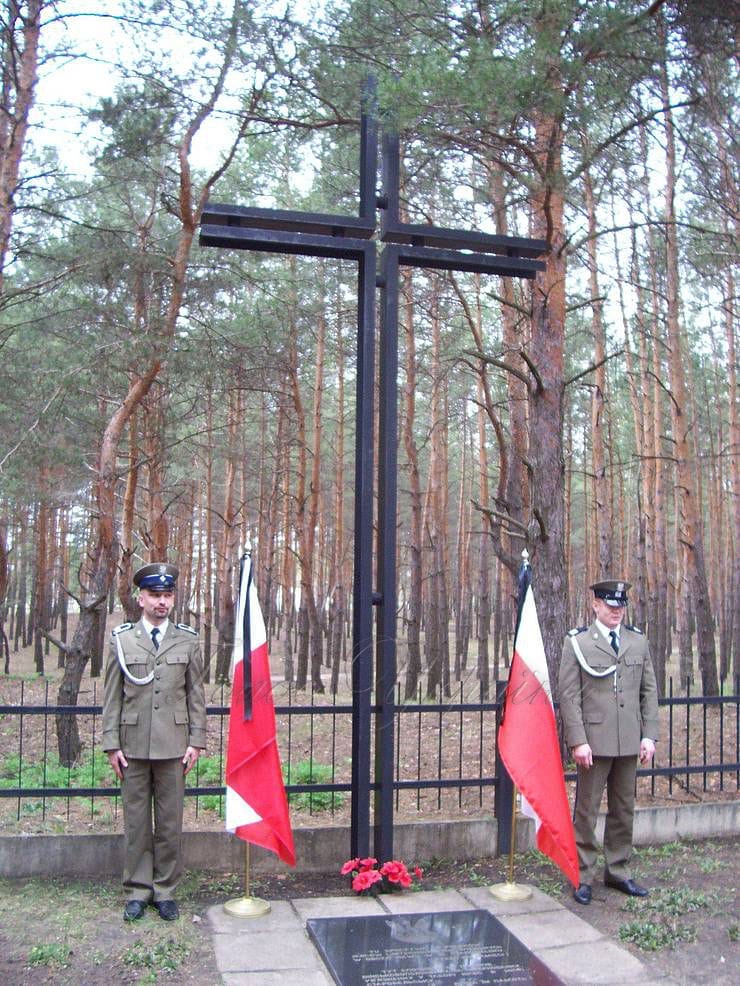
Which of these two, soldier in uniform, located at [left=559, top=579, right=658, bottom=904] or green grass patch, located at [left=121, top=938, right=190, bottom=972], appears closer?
green grass patch, located at [left=121, top=938, right=190, bottom=972]

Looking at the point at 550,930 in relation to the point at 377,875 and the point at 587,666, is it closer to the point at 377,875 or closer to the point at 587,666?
the point at 377,875

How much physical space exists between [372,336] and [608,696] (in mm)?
2307

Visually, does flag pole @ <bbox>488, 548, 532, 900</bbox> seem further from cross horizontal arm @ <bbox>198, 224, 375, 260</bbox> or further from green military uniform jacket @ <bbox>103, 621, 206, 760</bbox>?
cross horizontal arm @ <bbox>198, 224, 375, 260</bbox>

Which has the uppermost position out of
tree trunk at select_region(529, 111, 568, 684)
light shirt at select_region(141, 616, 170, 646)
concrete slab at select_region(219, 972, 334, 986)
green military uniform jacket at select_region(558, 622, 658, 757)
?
tree trunk at select_region(529, 111, 568, 684)

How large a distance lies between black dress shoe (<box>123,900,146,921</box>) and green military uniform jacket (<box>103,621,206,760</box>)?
0.66m

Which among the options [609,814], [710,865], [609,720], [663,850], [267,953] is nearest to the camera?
[267,953]

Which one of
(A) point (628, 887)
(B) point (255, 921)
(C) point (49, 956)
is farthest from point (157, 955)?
(A) point (628, 887)

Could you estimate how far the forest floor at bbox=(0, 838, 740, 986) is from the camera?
3.80 meters

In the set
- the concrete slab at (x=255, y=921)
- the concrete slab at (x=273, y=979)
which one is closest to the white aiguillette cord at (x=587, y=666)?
the concrete slab at (x=255, y=921)

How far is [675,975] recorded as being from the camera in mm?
3869

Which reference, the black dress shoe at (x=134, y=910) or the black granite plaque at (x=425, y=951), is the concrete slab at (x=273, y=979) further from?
the black dress shoe at (x=134, y=910)

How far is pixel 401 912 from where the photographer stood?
445 centimetres

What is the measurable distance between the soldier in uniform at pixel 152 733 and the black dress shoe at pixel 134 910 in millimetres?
29

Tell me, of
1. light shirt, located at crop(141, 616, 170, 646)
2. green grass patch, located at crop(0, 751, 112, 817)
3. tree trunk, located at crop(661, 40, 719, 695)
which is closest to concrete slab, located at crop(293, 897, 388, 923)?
light shirt, located at crop(141, 616, 170, 646)
